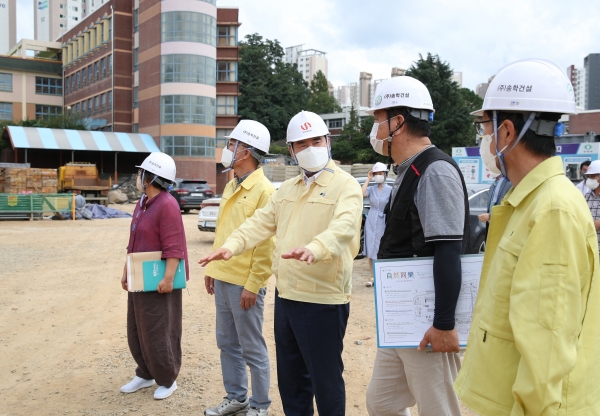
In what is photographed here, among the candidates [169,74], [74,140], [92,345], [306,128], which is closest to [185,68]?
[169,74]

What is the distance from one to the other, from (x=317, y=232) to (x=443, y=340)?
40.7 inches

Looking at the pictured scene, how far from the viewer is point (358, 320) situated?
23.0ft

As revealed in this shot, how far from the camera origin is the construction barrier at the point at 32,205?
2169 cm

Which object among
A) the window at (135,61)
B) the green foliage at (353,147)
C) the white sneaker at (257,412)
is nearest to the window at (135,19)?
the window at (135,61)

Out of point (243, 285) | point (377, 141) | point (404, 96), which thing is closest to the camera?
point (404, 96)

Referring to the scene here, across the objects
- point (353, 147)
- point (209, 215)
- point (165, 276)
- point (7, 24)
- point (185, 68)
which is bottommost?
point (209, 215)

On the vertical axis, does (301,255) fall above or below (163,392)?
above

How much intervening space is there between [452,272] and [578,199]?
0.82 meters

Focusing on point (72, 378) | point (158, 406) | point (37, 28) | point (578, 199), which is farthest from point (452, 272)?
point (37, 28)

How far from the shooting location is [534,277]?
65.2 inches

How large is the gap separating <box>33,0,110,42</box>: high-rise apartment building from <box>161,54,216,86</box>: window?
7480cm

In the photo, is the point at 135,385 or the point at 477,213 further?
the point at 477,213

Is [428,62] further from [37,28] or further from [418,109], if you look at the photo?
[37,28]

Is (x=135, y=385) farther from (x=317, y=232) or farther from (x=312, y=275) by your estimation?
(x=317, y=232)
